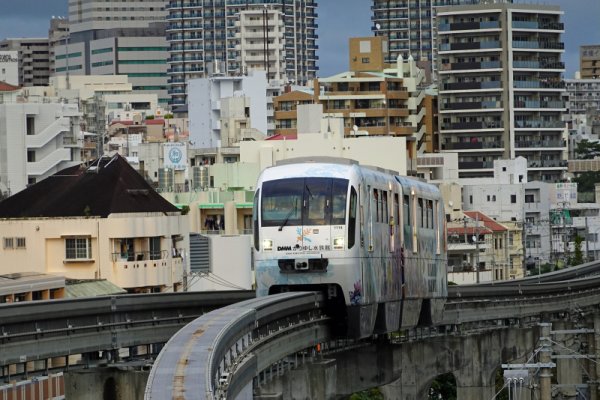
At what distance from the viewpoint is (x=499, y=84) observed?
576 feet

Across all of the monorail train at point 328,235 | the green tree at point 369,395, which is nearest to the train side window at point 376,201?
the monorail train at point 328,235

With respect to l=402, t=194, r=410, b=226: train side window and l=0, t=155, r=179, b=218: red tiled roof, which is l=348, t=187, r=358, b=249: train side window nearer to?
l=402, t=194, r=410, b=226: train side window

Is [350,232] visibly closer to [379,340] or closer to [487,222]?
[379,340]

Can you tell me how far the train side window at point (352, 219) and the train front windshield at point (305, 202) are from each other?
125 millimetres

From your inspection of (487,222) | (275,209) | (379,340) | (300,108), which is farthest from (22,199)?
(487,222)

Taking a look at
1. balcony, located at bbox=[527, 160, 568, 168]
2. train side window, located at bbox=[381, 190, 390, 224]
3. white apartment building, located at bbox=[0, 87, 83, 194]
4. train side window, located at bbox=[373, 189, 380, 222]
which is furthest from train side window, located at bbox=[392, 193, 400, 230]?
balcony, located at bbox=[527, 160, 568, 168]

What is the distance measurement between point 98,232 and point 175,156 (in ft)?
180

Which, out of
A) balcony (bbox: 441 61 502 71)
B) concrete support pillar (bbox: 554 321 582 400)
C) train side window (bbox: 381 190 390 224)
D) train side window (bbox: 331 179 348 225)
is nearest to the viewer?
train side window (bbox: 331 179 348 225)

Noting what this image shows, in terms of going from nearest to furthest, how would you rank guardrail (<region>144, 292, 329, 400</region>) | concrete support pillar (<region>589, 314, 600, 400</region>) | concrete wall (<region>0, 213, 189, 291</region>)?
guardrail (<region>144, 292, 329, 400</region>)
concrete wall (<region>0, 213, 189, 291</region>)
concrete support pillar (<region>589, 314, 600, 400</region>)

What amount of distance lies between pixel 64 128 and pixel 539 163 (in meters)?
78.2

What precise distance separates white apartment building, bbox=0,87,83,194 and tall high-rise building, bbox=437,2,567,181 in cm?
7078

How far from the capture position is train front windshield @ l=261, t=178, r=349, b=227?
40.2 meters

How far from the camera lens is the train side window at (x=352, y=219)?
40.1m

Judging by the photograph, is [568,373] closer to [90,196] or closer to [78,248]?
[90,196]
